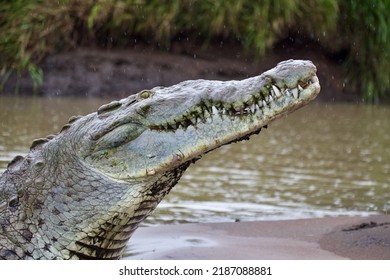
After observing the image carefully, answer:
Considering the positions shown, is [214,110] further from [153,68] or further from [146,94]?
[153,68]

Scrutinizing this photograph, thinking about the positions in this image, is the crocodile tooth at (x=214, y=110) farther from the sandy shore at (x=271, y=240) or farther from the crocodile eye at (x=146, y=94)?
the sandy shore at (x=271, y=240)

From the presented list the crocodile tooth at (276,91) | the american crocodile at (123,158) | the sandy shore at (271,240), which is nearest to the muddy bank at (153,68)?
the sandy shore at (271,240)

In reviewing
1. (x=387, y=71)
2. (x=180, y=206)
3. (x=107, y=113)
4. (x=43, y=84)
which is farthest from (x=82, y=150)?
(x=387, y=71)

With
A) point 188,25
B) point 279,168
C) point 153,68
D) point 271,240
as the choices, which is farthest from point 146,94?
point 188,25

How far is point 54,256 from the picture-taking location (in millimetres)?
3277

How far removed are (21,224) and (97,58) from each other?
8.26m

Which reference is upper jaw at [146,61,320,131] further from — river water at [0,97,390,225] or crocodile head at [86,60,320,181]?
river water at [0,97,390,225]

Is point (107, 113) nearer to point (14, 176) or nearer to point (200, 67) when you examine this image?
point (14, 176)

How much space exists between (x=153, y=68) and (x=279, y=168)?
5.26 m

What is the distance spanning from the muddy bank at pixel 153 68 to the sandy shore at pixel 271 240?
657 centimetres

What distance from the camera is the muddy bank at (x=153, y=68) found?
11133 mm

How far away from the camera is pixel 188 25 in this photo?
40.0 ft

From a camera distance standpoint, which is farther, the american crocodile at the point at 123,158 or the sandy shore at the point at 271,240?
Answer: the sandy shore at the point at 271,240

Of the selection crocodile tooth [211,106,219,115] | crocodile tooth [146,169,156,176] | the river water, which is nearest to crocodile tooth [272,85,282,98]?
crocodile tooth [211,106,219,115]
